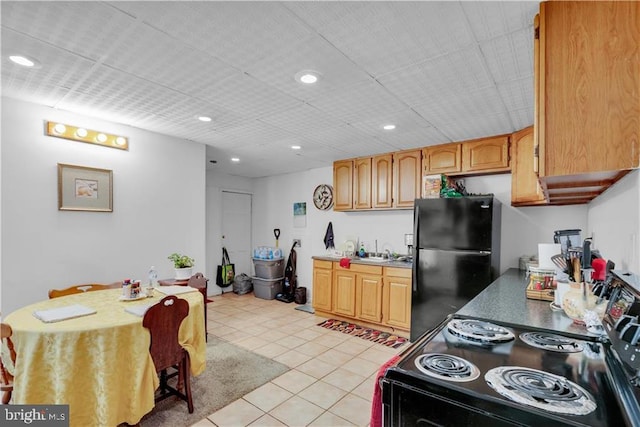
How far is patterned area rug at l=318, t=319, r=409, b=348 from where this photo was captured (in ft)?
12.0

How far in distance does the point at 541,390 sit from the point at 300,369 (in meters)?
2.40

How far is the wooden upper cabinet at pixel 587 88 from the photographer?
113cm

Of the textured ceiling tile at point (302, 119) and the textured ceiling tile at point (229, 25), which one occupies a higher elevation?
the textured ceiling tile at point (229, 25)

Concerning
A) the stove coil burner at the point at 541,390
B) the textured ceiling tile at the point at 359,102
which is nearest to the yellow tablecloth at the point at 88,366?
the stove coil burner at the point at 541,390

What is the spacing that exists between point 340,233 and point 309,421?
130 inches

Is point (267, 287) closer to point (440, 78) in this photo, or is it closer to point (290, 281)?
point (290, 281)

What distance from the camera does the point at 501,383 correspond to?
0.92 meters

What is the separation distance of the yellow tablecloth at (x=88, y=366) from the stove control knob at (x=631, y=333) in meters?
2.30

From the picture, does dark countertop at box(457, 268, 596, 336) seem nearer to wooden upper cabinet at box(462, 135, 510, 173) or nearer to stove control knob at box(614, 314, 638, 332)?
stove control knob at box(614, 314, 638, 332)

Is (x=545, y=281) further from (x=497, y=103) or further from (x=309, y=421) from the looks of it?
(x=309, y=421)

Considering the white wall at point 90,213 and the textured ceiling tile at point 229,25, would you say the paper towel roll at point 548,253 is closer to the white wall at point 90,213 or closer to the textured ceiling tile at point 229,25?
the textured ceiling tile at point 229,25

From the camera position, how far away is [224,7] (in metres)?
1.44

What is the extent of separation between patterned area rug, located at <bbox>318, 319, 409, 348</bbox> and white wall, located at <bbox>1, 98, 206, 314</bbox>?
78.1 inches

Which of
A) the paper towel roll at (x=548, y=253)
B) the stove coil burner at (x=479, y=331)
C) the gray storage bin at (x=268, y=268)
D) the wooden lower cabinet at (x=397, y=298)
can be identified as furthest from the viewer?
the gray storage bin at (x=268, y=268)
